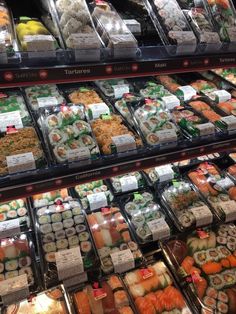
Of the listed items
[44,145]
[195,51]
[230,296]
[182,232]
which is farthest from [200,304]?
[195,51]

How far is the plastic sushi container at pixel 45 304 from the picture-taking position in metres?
1.76

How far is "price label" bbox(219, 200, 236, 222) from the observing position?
89.9 inches

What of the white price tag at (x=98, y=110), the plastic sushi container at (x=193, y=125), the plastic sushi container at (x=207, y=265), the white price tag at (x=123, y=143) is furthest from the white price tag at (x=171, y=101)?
the plastic sushi container at (x=207, y=265)

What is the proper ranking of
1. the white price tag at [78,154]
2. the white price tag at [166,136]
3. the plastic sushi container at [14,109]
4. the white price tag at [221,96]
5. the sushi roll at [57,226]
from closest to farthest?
the white price tag at [78,154] < the white price tag at [166,136] < the plastic sushi container at [14,109] < the sushi roll at [57,226] < the white price tag at [221,96]

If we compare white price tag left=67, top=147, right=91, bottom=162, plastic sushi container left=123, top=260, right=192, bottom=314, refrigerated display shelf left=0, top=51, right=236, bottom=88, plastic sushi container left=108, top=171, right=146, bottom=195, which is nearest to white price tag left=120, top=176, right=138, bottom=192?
plastic sushi container left=108, top=171, right=146, bottom=195

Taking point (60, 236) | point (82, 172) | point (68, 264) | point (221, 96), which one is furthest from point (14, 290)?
point (221, 96)

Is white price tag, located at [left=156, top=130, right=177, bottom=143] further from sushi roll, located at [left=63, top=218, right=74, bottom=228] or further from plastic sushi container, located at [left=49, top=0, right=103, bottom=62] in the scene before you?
sushi roll, located at [left=63, top=218, right=74, bottom=228]

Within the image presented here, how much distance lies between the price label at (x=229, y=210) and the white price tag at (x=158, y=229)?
1.38 feet

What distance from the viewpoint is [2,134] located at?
6.02 feet

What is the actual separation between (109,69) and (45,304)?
1243 mm

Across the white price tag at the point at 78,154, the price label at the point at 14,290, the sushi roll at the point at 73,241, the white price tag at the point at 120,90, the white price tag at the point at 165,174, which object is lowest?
the price label at the point at 14,290

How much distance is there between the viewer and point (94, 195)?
235cm

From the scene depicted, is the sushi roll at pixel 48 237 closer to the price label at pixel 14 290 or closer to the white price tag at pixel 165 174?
the price label at pixel 14 290

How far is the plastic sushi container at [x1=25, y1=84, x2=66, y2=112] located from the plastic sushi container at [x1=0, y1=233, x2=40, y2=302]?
79cm
